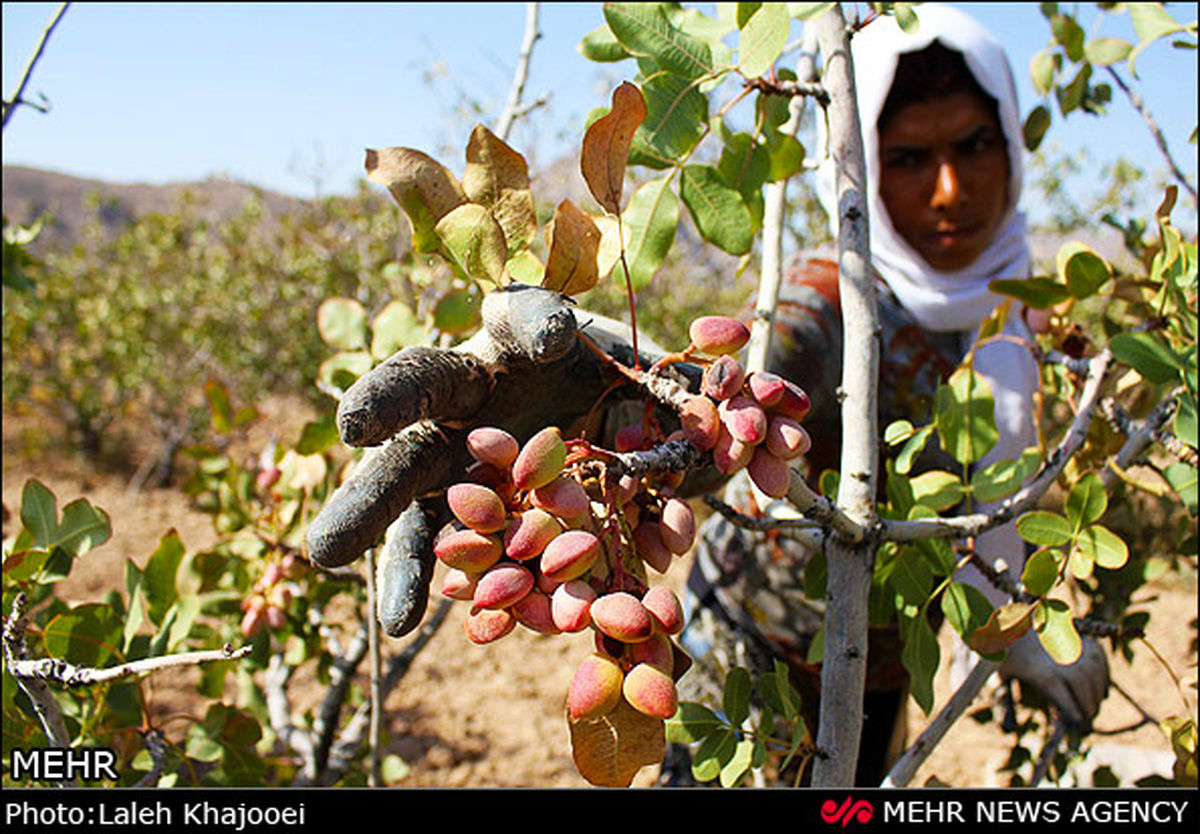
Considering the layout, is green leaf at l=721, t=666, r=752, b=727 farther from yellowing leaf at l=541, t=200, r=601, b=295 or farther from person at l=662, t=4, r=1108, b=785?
person at l=662, t=4, r=1108, b=785

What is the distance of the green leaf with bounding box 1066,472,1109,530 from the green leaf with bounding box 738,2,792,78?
1.66 ft

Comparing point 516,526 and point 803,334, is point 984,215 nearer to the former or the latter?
point 803,334

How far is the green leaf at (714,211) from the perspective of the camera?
0.71 m

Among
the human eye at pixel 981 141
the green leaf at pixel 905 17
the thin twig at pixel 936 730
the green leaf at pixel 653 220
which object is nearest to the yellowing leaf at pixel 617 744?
the green leaf at pixel 653 220

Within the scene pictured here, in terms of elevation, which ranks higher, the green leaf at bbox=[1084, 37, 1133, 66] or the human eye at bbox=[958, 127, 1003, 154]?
the green leaf at bbox=[1084, 37, 1133, 66]

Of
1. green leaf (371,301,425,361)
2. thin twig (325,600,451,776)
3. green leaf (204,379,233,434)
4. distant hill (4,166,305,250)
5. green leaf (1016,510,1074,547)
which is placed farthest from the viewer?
distant hill (4,166,305,250)

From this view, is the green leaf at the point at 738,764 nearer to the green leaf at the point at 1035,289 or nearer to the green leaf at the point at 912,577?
the green leaf at the point at 912,577

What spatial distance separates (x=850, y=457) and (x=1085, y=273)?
0.39 meters

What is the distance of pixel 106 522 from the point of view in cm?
98

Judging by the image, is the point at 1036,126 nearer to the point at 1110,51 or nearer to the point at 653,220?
the point at 1110,51

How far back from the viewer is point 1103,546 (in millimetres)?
801

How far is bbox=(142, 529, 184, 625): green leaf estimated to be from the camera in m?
1.00
